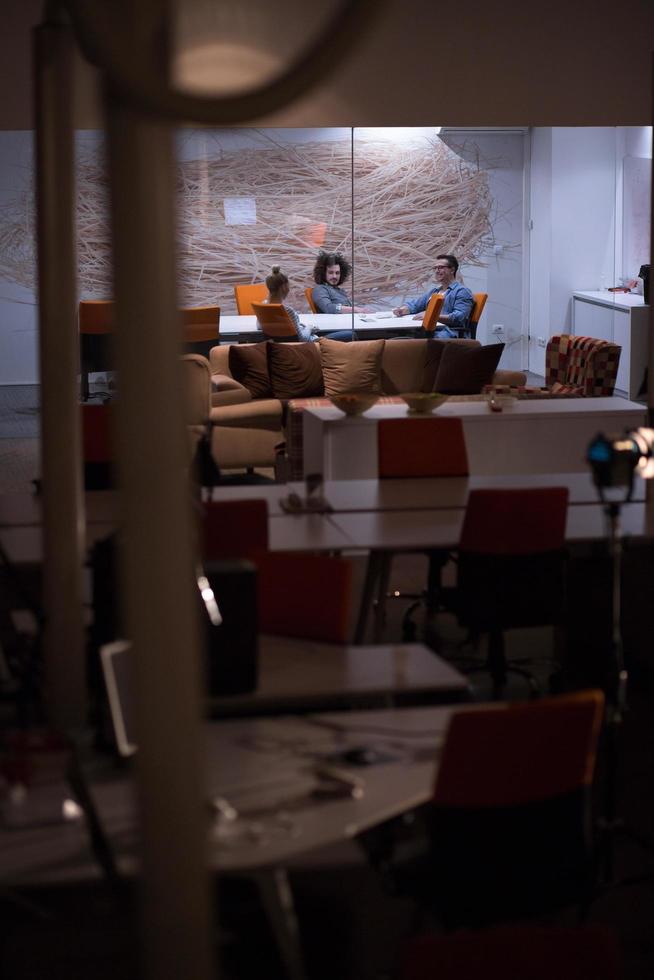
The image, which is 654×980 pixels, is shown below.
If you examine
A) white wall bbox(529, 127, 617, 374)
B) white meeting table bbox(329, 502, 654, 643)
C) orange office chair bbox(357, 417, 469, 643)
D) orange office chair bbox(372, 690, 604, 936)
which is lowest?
orange office chair bbox(372, 690, 604, 936)

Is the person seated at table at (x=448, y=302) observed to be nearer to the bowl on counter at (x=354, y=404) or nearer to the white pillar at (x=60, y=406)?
the bowl on counter at (x=354, y=404)

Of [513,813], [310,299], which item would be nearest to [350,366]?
[310,299]

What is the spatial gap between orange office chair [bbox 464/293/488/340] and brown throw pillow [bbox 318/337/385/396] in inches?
55.1

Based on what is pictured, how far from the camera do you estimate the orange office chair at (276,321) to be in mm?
12320

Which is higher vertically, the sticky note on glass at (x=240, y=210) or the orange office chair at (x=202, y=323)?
the sticky note on glass at (x=240, y=210)

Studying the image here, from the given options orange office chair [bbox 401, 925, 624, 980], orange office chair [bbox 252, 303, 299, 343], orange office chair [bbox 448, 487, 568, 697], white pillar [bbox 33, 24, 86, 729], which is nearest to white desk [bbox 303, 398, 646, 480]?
orange office chair [bbox 448, 487, 568, 697]

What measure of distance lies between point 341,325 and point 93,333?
91.8 inches

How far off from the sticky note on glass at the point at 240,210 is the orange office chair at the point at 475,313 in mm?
2208

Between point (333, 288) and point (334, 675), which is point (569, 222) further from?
point (334, 675)

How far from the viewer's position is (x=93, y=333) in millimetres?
12664

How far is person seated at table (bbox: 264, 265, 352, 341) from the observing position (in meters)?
12.4

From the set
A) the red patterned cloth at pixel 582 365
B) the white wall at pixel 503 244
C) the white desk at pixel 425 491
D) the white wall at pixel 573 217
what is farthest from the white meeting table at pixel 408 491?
the white wall at pixel 573 217

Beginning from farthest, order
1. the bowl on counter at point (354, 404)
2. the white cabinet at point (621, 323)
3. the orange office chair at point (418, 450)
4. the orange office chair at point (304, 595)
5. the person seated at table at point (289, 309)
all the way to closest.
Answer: the white cabinet at point (621, 323) < the person seated at table at point (289, 309) < the bowl on counter at point (354, 404) < the orange office chair at point (418, 450) < the orange office chair at point (304, 595)

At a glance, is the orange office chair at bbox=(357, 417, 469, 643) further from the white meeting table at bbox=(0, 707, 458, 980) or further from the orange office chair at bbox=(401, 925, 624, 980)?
the orange office chair at bbox=(401, 925, 624, 980)
